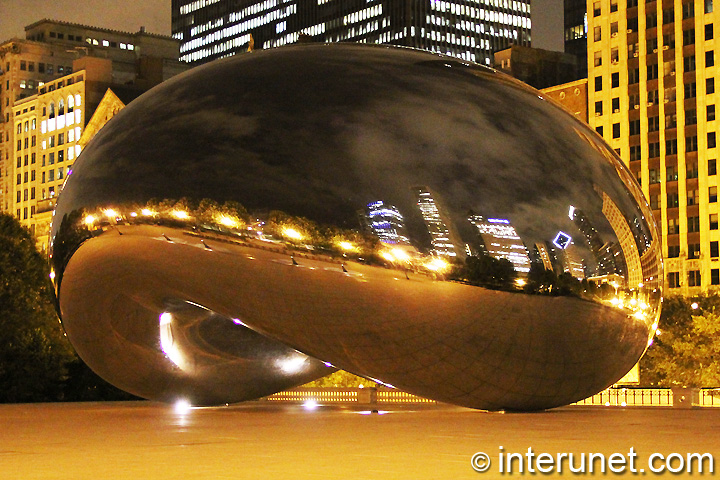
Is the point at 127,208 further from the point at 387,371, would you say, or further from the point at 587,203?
the point at 587,203

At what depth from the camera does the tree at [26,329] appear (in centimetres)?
3709

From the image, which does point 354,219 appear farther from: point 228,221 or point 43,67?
point 43,67

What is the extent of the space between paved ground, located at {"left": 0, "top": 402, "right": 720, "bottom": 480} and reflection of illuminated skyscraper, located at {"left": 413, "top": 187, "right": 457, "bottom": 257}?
88.4 inches

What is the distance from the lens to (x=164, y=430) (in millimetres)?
15375

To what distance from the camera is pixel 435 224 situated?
1517 cm

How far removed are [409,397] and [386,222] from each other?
17.8 m

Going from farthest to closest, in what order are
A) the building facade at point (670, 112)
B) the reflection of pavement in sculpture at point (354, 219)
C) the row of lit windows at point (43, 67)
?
the row of lit windows at point (43, 67) < the building facade at point (670, 112) < the reflection of pavement in sculpture at point (354, 219)

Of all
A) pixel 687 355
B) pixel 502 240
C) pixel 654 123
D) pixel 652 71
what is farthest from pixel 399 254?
pixel 652 71

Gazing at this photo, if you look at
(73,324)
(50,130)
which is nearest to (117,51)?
(50,130)

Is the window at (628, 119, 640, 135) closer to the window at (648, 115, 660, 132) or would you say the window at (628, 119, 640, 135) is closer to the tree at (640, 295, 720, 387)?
the window at (648, 115, 660, 132)

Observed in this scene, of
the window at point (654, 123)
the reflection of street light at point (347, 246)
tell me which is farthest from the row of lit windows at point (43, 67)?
the reflection of street light at point (347, 246)

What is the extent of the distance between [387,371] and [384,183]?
9.22 ft

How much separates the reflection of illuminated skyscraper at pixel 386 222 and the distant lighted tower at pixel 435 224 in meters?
0.31

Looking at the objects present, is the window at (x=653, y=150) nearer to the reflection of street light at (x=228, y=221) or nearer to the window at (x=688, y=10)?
the window at (x=688, y=10)
